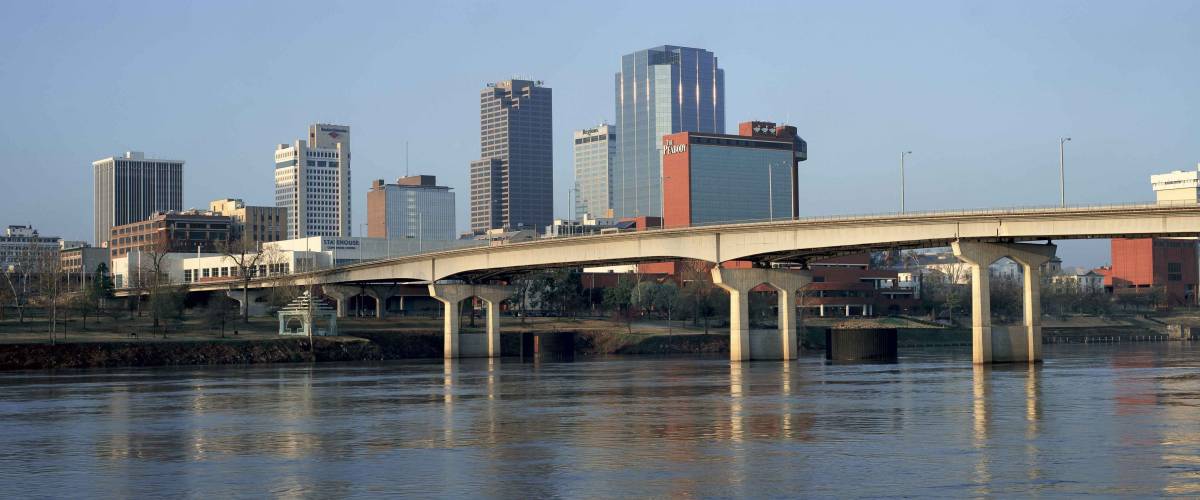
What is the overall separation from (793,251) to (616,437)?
6803cm

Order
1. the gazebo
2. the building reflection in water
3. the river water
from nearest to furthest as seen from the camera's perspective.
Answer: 1. the building reflection in water
2. the river water
3. the gazebo

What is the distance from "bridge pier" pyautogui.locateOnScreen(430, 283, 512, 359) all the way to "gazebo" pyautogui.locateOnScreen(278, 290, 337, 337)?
11.5m

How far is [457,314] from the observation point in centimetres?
14588

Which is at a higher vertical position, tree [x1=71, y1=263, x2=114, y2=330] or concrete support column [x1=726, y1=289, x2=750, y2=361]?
tree [x1=71, y1=263, x2=114, y2=330]

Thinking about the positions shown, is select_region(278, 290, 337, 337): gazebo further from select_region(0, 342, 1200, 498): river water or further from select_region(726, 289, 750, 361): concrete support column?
select_region(0, 342, 1200, 498): river water

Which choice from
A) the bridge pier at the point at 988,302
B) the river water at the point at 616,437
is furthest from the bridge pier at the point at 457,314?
the bridge pier at the point at 988,302

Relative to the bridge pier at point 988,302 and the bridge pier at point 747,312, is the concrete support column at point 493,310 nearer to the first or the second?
the bridge pier at point 747,312

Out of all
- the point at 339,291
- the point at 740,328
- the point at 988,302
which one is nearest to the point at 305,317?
the point at 339,291

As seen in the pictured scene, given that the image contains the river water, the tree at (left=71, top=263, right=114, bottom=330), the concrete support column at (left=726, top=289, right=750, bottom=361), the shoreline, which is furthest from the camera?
the tree at (left=71, top=263, right=114, bottom=330)

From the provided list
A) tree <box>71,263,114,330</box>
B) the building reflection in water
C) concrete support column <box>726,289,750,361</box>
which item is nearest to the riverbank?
tree <box>71,263,114,330</box>

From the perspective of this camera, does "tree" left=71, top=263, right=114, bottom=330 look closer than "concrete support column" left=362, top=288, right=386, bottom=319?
Yes

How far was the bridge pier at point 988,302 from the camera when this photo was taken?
3903 inches

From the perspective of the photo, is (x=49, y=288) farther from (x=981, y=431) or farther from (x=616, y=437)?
(x=981, y=431)

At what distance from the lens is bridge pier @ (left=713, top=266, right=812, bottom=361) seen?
115m
